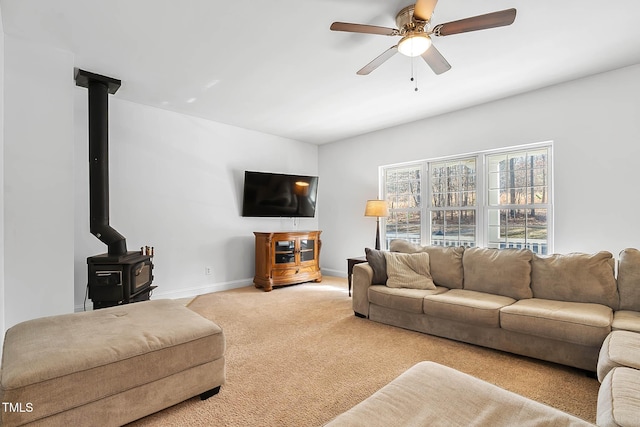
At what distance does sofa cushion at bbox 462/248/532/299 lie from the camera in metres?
2.97

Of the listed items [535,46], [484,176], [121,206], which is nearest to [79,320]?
[121,206]

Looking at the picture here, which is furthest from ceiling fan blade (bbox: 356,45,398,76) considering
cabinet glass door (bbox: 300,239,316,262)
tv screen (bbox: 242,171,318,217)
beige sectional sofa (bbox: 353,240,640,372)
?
cabinet glass door (bbox: 300,239,316,262)

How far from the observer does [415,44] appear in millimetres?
2271

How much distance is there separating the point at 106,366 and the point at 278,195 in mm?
4051

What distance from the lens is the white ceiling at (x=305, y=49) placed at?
2256 mm

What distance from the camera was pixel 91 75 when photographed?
10.5 feet

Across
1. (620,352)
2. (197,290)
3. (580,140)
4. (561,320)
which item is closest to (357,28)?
(620,352)

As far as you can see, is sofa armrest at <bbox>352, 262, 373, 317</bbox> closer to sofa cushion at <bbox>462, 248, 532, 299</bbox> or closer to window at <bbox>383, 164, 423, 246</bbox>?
sofa cushion at <bbox>462, 248, 532, 299</bbox>

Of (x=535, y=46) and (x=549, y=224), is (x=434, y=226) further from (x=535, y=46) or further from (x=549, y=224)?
(x=535, y=46)

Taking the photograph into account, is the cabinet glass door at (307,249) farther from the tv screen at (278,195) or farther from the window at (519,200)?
the window at (519,200)

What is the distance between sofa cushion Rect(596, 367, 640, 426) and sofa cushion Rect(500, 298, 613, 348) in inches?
30.8

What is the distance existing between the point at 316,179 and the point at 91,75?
11.6 ft

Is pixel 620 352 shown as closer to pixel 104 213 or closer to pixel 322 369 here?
pixel 322 369

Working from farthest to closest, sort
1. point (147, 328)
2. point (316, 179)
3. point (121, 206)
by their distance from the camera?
point (316, 179), point (121, 206), point (147, 328)
